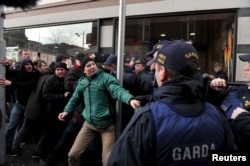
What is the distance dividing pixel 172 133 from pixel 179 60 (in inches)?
17.5

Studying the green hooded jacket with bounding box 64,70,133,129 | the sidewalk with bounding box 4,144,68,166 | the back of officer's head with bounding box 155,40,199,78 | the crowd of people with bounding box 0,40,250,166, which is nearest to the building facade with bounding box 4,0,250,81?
the crowd of people with bounding box 0,40,250,166

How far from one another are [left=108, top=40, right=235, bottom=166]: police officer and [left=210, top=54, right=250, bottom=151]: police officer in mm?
310

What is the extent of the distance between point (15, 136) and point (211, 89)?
4.31 metres

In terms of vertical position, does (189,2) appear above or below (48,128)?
above

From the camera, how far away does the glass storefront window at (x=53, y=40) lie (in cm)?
943

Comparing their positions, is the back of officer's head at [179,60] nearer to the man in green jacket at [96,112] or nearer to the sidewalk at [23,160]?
the man in green jacket at [96,112]

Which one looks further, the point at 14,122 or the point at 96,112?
the point at 14,122

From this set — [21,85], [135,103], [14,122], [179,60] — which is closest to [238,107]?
[179,60]

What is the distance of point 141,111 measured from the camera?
1.88 meters

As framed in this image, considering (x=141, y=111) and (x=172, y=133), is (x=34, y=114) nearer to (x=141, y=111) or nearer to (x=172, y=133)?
(x=141, y=111)

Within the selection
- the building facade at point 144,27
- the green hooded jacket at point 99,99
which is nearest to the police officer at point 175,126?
the green hooded jacket at point 99,99

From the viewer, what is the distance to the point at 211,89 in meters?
2.98

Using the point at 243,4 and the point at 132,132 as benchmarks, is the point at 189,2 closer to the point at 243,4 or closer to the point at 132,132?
the point at 243,4

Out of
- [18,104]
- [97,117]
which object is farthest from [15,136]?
[97,117]
